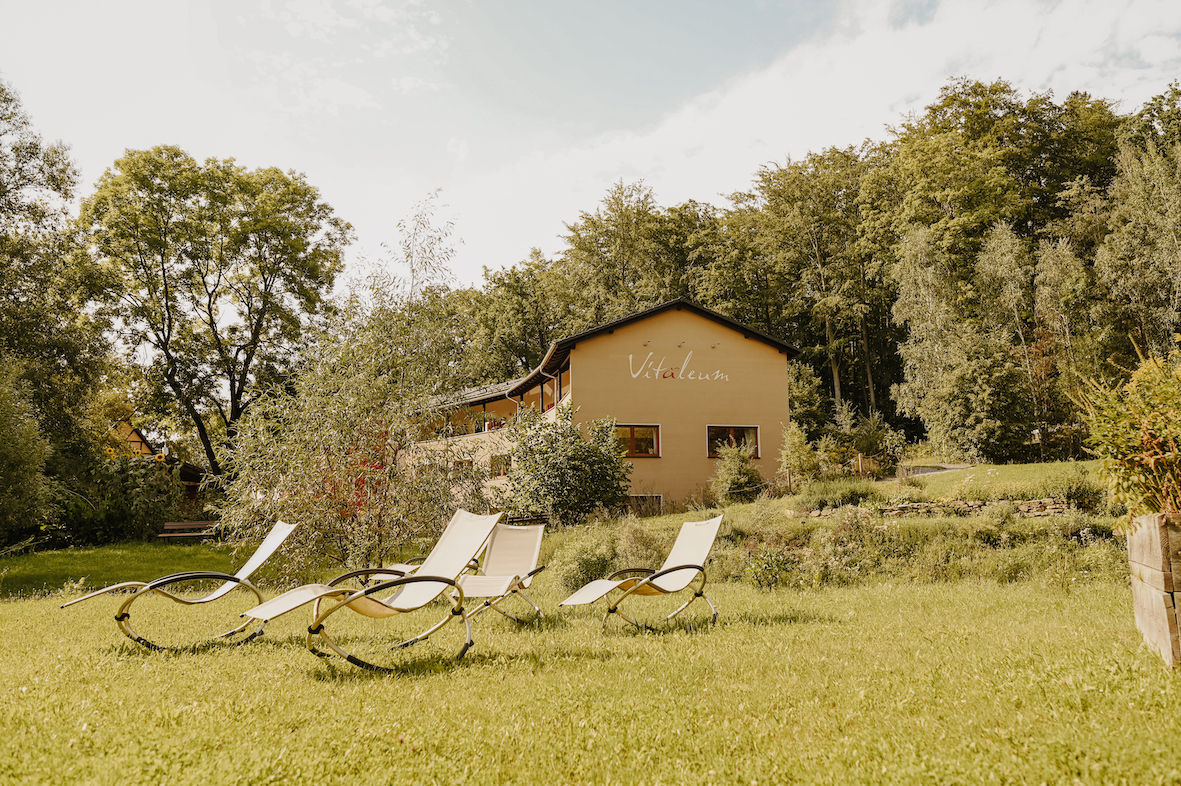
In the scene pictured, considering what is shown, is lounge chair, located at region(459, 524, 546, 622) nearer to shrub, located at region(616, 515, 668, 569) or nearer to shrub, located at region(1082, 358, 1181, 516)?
shrub, located at region(616, 515, 668, 569)

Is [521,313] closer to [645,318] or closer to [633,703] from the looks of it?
[645,318]

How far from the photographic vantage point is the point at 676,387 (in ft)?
70.9

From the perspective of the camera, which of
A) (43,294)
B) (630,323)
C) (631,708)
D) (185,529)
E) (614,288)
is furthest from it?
(614,288)

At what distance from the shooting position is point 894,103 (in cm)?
3212

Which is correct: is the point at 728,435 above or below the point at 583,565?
above

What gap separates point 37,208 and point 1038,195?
1416 inches

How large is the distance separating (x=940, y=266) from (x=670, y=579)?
2436cm

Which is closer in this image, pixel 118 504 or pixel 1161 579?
pixel 1161 579

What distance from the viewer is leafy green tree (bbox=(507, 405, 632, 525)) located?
1484 cm

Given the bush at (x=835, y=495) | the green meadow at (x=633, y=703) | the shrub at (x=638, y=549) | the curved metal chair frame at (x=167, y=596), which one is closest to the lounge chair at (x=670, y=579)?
the green meadow at (x=633, y=703)

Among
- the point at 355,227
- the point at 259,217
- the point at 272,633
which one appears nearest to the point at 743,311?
the point at 355,227

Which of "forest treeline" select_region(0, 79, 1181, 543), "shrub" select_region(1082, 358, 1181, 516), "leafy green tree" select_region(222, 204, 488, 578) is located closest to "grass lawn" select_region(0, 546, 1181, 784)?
"shrub" select_region(1082, 358, 1181, 516)

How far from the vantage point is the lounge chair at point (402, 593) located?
4.73 m

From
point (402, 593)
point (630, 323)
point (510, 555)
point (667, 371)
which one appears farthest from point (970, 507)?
point (630, 323)
